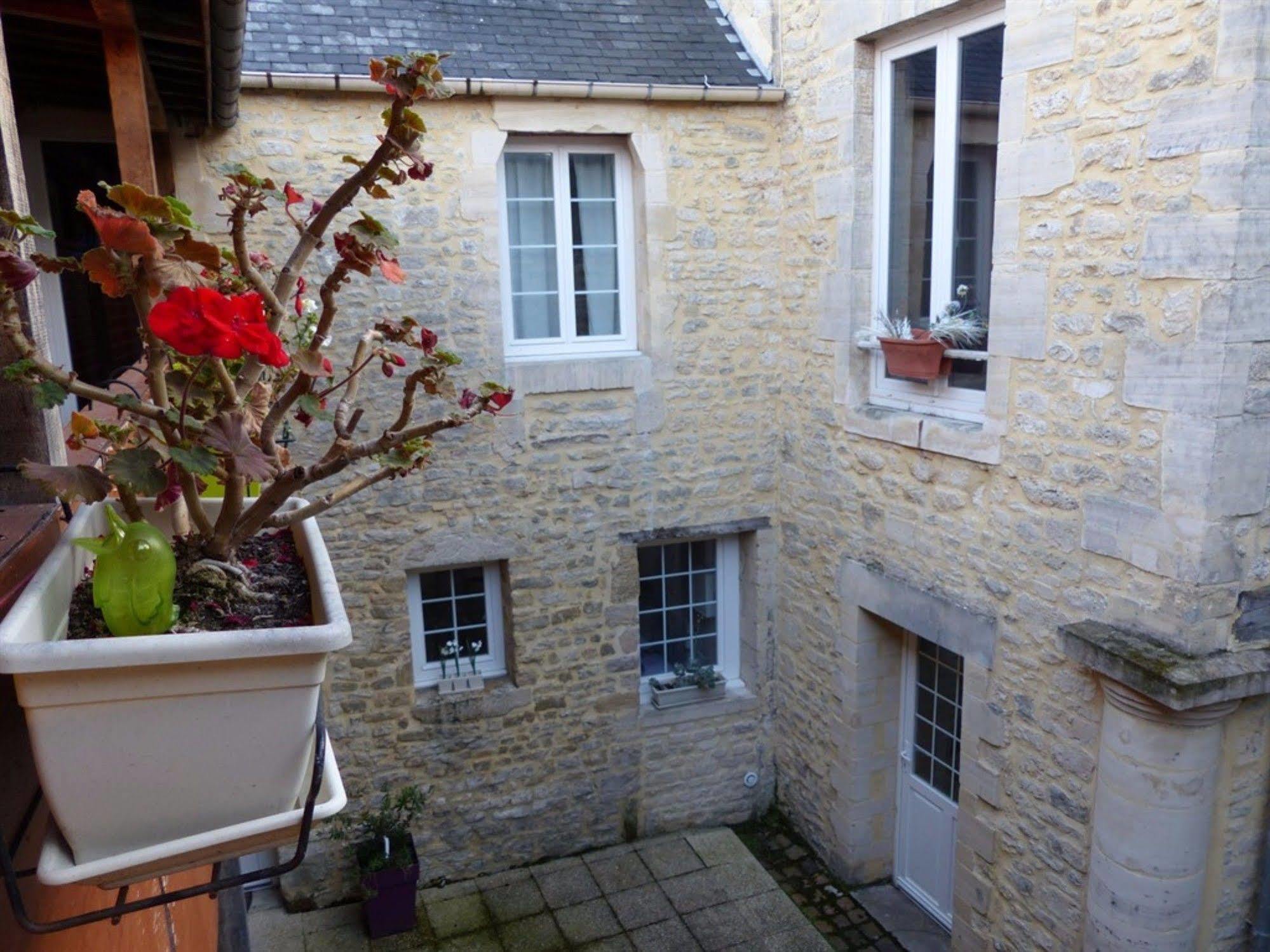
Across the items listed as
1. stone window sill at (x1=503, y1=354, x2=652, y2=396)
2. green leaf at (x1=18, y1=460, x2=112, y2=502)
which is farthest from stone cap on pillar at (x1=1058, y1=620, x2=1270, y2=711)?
green leaf at (x1=18, y1=460, x2=112, y2=502)

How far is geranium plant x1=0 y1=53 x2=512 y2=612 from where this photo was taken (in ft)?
3.95

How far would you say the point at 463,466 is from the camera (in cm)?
559

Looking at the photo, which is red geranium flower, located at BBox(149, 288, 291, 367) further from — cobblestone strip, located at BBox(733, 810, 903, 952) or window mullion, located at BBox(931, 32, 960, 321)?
cobblestone strip, located at BBox(733, 810, 903, 952)

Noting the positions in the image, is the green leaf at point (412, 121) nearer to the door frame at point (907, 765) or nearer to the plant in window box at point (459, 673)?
the door frame at point (907, 765)

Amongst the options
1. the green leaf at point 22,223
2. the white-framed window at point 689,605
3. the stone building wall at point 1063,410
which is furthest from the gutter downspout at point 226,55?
the white-framed window at point 689,605

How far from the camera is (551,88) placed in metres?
→ 5.23

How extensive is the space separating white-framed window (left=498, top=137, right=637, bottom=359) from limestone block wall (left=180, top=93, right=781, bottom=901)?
18cm

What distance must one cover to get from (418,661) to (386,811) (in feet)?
3.02

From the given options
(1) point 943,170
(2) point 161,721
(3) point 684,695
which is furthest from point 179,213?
(3) point 684,695

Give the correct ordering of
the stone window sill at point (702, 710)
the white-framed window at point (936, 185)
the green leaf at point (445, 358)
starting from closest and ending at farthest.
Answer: the green leaf at point (445, 358)
the white-framed window at point (936, 185)
the stone window sill at point (702, 710)

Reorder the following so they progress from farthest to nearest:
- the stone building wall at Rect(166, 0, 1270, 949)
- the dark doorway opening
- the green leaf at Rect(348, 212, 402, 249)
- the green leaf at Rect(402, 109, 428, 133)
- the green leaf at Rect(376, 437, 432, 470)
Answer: the dark doorway opening
the stone building wall at Rect(166, 0, 1270, 949)
the green leaf at Rect(376, 437, 432, 470)
the green leaf at Rect(348, 212, 402, 249)
the green leaf at Rect(402, 109, 428, 133)

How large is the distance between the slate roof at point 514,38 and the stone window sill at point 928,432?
217 cm

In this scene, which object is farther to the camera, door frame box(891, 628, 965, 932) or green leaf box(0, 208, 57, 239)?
door frame box(891, 628, 965, 932)

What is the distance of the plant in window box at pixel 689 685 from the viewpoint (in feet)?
21.6
